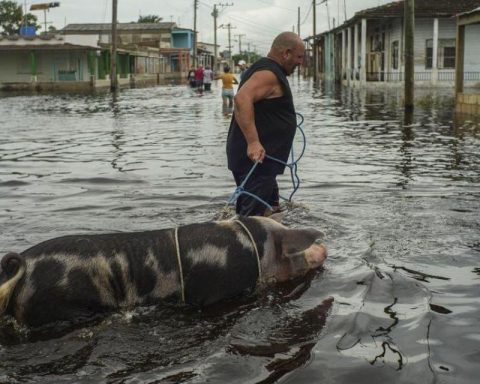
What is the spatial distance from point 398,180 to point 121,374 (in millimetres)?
6502

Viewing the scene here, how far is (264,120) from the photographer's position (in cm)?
607

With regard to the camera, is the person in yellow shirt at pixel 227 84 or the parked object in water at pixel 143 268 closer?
the parked object in water at pixel 143 268

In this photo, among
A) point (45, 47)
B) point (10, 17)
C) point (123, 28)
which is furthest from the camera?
point (123, 28)

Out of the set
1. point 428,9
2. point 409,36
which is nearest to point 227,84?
point 409,36

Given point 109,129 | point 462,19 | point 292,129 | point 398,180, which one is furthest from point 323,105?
point 292,129

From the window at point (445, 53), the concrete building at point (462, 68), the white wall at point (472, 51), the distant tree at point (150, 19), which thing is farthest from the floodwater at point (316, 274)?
the distant tree at point (150, 19)

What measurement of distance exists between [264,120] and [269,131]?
124 mm

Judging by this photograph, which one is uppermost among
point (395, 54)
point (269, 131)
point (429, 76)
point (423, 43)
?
point (423, 43)

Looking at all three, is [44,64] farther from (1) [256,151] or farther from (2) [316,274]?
(2) [316,274]

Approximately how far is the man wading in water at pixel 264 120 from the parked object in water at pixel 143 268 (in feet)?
4.17

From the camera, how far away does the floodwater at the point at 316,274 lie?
3.66 meters

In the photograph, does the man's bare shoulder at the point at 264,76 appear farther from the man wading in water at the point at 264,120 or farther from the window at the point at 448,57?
the window at the point at 448,57

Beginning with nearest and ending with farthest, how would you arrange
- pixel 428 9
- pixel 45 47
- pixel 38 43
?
1. pixel 428 9
2. pixel 45 47
3. pixel 38 43

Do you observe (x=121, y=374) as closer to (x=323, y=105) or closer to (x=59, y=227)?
(x=59, y=227)
